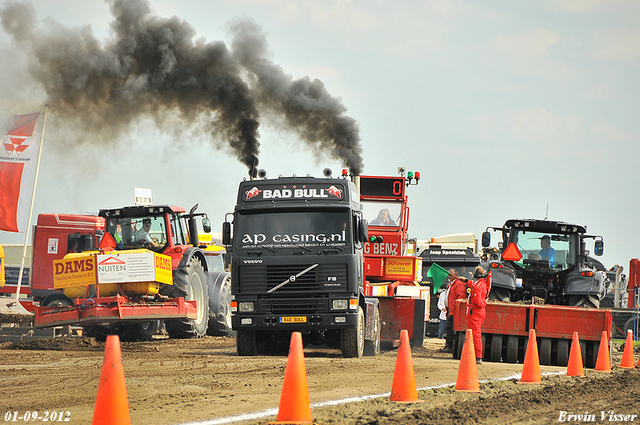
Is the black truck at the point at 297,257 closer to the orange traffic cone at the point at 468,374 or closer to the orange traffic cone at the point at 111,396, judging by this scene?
the orange traffic cone at the point at 468,374

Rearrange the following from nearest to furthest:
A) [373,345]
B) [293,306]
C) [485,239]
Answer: [293,306] < [373,345] < [485,239]

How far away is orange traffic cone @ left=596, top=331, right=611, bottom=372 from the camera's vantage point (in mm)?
13523

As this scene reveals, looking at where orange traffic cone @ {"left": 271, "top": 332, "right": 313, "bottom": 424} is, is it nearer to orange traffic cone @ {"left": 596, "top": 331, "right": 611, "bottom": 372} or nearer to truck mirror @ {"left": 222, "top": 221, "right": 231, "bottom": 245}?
truck mirror @ {"left": 222, "top": 221, "right": 231, "bottom": 245}

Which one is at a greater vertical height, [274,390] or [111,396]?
[111,396]

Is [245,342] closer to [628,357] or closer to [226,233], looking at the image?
[226,233]

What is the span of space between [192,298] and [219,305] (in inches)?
76.7

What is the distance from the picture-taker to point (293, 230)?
13672 mm

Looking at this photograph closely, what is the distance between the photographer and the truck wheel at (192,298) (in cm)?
1656

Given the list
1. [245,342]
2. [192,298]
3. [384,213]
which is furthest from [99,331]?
[384,213]

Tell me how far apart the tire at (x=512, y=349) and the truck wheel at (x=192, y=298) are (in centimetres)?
652

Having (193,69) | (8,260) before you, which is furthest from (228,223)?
(8,260)

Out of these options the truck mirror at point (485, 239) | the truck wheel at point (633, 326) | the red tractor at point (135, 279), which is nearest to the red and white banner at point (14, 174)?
the red tractor at point (135, 279)

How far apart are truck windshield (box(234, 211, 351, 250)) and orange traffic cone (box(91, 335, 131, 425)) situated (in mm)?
8161

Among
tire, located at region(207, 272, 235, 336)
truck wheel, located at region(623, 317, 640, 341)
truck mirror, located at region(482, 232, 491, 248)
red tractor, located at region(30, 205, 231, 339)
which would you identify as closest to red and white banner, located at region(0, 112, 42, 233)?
red tractor, located at region(30, 205, 231, 339)
